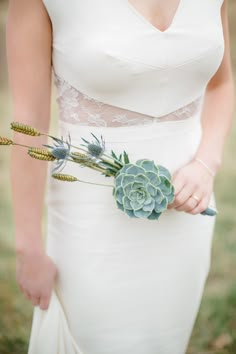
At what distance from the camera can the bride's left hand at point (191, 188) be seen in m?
2.02

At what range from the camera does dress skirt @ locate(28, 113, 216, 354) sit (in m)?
2.09

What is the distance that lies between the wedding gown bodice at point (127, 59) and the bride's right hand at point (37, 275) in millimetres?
455

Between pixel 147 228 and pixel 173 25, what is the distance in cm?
66

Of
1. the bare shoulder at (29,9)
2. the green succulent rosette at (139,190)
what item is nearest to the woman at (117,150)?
the bare shoulder at (29,9)

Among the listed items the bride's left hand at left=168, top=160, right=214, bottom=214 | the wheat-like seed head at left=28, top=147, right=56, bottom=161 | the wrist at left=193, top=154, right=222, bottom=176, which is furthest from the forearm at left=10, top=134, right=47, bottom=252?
the wrist at left=193, top=154, right=222, bottom=176

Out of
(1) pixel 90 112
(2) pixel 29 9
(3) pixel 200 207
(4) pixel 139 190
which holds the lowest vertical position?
(3) pixel 200 207

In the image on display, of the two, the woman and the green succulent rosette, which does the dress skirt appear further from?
the green succulent rosette

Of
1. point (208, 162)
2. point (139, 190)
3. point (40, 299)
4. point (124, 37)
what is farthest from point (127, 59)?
point (40, 299)

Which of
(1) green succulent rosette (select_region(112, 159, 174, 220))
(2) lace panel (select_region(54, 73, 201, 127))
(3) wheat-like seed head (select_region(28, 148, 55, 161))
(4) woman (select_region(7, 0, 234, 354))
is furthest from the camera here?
(2) lace panel (select_region(54, 73, 201, 127))

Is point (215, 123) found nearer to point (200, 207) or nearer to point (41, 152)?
point (200, 207)

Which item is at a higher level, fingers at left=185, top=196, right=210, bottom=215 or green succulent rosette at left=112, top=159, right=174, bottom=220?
green succulent rosette at left=112, top=159, right=174, bottom=220

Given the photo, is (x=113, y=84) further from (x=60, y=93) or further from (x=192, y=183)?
(x=192, y=183)

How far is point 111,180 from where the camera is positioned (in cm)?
209

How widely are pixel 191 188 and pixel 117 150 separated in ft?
0.86
